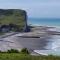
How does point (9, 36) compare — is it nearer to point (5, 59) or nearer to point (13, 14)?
point (13, 14)

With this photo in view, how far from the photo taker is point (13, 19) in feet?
53.6

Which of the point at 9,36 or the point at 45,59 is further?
the point at 9,36

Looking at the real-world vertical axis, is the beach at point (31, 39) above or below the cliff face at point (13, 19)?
below

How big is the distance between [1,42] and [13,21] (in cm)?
204

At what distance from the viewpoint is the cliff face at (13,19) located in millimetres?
15523

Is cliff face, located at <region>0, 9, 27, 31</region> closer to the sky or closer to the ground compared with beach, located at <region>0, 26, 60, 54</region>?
closer to the sky

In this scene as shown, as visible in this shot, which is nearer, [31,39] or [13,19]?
[31,39]

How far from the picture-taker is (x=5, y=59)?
5.29m

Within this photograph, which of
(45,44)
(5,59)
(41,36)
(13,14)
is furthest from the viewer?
(13,14)

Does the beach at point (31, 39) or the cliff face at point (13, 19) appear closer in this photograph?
the beach at point (31, 39)

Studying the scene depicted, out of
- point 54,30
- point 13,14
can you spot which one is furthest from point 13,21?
point 54,30

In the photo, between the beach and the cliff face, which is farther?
the cliff face

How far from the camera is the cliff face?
1552 cm

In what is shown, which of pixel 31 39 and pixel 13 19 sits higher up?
pixel 13 19
